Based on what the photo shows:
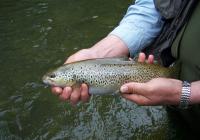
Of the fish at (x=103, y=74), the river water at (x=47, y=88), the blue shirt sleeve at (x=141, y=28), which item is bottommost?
the river water at (x=47, y=88)

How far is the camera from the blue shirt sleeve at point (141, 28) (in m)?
2.75

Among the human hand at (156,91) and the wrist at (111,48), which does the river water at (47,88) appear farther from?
the human hand at (156,91)

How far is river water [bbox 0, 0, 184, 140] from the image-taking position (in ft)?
10.8

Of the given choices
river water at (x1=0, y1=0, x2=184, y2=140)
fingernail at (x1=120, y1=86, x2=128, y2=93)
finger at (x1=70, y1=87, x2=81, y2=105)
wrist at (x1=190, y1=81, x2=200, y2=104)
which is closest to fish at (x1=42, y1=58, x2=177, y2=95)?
finger at (x1=70, y1=87, x2=81, y2=105)

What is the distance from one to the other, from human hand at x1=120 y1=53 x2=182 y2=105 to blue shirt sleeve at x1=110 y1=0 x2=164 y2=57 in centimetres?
53

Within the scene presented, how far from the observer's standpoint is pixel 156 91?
2.22 metres

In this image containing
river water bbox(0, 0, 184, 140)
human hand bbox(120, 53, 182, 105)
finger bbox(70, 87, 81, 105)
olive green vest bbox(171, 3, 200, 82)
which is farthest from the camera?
river water bbox(0, 0, 184, 140)

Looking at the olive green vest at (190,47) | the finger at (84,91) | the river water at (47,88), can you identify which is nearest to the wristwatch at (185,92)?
the olive green vest at (190,47)

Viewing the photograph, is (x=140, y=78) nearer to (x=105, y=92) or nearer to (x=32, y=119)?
(x=105, y=92)

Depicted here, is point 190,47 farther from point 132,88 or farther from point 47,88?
point 47,88

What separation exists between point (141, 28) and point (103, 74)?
0.46 metres

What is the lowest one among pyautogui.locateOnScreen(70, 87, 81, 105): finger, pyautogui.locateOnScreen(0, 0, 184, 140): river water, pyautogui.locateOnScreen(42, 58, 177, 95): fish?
pyautogui.locateOnScreen(0, 0, 184, 140): river water

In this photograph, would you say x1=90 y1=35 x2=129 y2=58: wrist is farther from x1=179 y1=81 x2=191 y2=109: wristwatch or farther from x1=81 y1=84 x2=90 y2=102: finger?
x1=179 y1=81 x2=191 y2=109: wristwatch

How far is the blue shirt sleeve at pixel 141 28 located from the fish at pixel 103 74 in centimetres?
28
